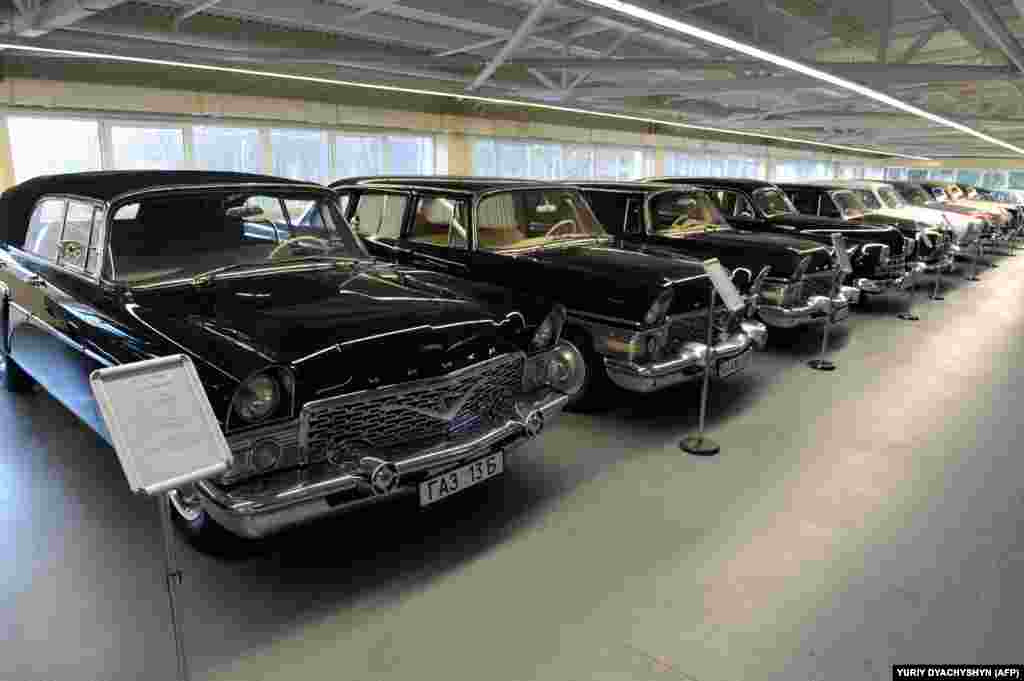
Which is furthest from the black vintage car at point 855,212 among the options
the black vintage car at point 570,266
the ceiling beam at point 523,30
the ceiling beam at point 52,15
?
the ceiling beam at point 52,15

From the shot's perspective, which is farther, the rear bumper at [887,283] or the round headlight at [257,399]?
the rear bumper at [887,283]

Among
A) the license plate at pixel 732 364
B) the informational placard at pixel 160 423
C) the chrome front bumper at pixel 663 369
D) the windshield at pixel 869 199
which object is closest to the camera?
the informational placard at pixel 160 423

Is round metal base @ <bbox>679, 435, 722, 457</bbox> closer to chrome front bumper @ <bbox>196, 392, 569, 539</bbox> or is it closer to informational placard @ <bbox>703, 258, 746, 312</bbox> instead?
informational placard @ <bbox>703, 258, 746, 312</bbox>

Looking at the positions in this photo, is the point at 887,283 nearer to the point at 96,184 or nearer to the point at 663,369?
the point at 663,369

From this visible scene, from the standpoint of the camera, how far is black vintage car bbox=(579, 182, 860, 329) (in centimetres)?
606

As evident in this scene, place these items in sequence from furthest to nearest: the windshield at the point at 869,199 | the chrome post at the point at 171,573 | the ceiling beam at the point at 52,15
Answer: the windshield at the point at 869,199
the ceiling beam at the point at 52,15
the chrome post at the point at 171,573

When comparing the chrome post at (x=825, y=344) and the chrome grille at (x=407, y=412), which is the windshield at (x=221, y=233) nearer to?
the chrome grille at (x=407, y=412)

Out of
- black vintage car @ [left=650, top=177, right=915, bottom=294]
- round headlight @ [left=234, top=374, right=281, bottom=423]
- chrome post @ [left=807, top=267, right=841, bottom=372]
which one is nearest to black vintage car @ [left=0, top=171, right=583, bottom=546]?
round headlight @ [left=234, top=374, right=281, bottom=423]

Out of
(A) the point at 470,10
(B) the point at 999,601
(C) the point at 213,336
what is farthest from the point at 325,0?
(B) the point at 999,601

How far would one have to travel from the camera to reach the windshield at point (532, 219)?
4.81 metres

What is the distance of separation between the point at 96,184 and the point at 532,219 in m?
2.88

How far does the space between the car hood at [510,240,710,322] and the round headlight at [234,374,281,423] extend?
2.49 m

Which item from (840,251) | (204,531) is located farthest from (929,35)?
(204,531)

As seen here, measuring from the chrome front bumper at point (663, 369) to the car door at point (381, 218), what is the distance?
1884mm
